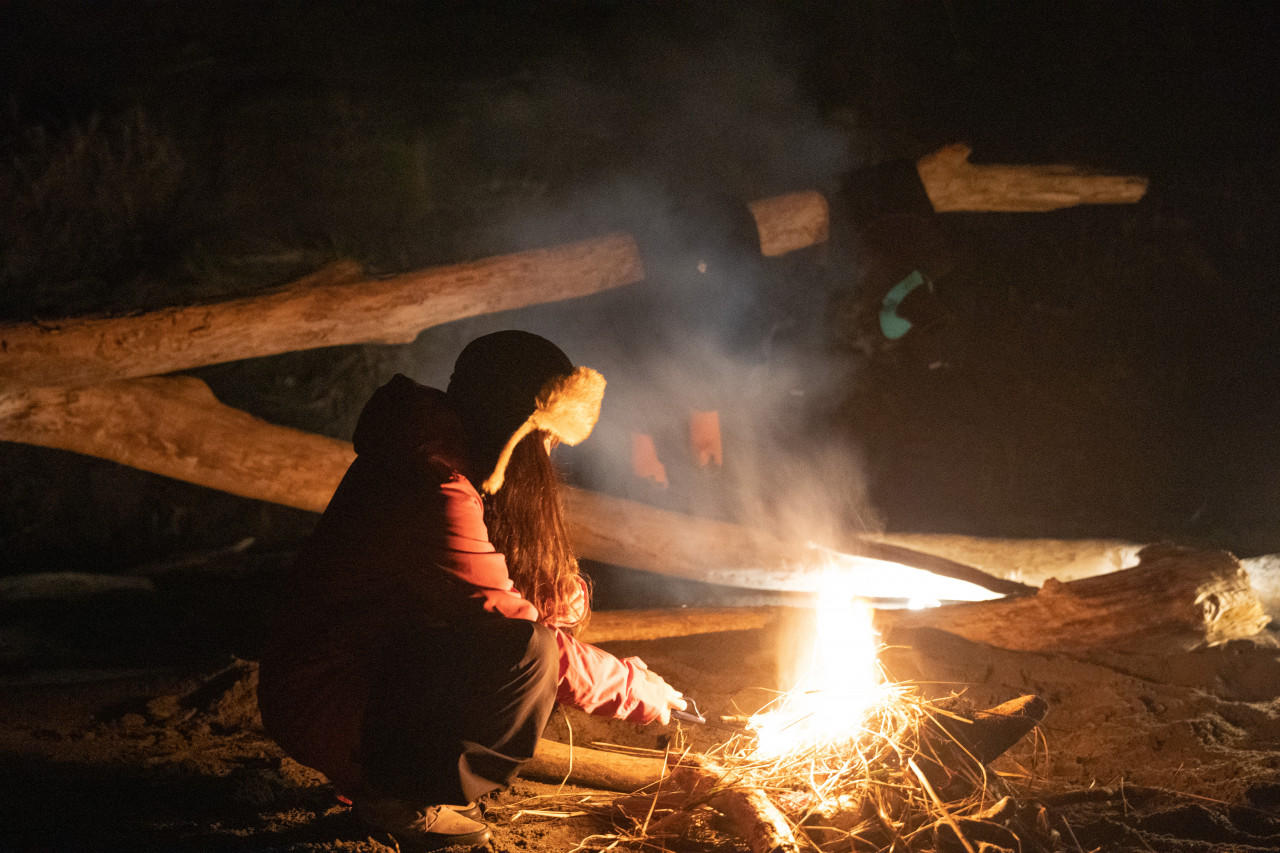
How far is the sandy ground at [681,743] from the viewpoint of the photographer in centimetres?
243

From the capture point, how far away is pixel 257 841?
233 centimetres

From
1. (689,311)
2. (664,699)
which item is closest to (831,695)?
(664,699)

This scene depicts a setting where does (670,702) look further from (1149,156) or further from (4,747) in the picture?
(1149,156)

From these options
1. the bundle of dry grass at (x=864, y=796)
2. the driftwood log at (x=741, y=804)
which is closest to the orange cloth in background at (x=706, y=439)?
the bundle of dry grass at (x=864, y=796)

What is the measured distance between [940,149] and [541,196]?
3.04 meters

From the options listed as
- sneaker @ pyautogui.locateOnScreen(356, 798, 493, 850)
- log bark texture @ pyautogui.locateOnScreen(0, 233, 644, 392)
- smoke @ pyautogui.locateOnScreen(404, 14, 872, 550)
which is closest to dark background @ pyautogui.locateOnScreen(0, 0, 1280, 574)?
smoke @ pyautogui.locateOnScreen(404, 14, 872, 550)

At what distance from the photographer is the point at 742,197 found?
5035 millimetres

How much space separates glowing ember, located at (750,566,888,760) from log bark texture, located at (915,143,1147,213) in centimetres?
338

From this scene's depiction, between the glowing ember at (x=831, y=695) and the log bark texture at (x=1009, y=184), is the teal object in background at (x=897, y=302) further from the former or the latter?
the glowing ember at (x=831, y=695)

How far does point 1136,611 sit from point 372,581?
3.66 metres

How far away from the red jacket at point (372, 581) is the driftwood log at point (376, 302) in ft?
7.71

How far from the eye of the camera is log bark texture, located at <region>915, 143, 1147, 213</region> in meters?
5.15

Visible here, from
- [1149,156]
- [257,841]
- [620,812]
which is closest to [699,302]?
[620,812]

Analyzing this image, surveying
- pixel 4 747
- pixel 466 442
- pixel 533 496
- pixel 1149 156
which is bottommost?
pixel 4 747
